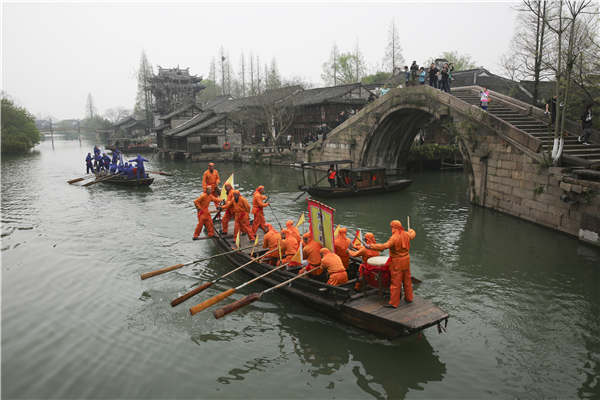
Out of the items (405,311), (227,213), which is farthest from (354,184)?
(405,311)

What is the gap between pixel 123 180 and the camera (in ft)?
81.8

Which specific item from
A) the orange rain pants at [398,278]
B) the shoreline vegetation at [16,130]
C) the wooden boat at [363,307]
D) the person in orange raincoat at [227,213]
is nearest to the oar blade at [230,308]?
the wooden boat at [363,307]

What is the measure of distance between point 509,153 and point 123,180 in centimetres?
2144

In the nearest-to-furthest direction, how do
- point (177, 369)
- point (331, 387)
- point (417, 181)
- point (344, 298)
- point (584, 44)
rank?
point (331, 387), point (177, 369), point (344, 298), point (584, 44), point (417, 181)

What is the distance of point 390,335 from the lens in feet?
22.6

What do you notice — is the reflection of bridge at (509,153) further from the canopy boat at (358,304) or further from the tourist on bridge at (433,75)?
the canopy boat at (358,304)

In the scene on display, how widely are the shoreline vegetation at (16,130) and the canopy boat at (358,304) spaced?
180 ft

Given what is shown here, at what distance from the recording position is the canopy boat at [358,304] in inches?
262

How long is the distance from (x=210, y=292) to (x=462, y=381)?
5.93 meters

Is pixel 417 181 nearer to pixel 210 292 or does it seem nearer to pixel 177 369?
pixel 210 292

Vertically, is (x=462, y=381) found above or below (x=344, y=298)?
below

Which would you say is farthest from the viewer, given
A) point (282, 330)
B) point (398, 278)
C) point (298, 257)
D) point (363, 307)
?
point (298, 257)

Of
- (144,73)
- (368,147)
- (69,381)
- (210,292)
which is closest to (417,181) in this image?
(368,147)

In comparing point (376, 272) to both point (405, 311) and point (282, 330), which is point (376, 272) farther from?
point (282, 330)
